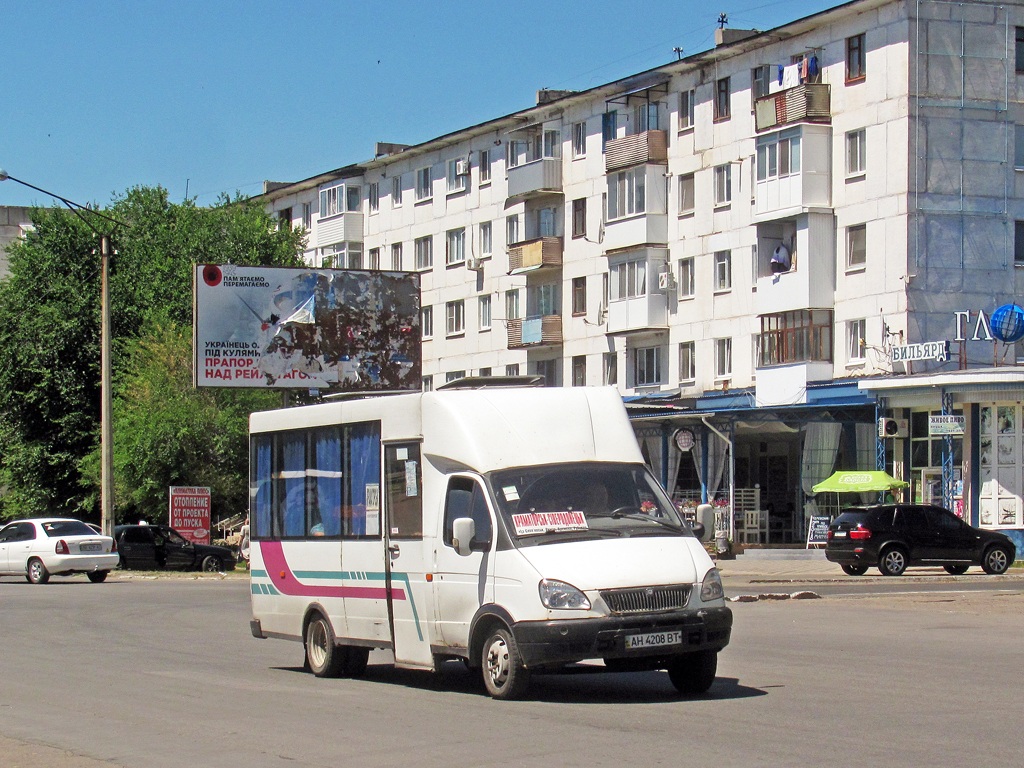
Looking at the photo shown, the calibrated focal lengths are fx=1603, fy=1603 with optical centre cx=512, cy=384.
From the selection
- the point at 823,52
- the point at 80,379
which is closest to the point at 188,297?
the point at 80,379

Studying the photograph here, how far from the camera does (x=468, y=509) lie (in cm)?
1309

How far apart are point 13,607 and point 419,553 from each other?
1653 cm

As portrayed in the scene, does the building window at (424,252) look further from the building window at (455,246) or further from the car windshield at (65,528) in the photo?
the car windshield at (65,528)

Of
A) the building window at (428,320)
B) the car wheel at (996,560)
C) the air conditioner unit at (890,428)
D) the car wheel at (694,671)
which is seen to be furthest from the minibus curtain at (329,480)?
the building window at (428,320)

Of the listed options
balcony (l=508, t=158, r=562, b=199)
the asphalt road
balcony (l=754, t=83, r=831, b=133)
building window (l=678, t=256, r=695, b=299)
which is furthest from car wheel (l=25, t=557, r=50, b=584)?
balcony (l=508, t=158, r=562, b=199)

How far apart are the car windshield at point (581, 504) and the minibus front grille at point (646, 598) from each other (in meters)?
0.61

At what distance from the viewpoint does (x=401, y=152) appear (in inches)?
2793

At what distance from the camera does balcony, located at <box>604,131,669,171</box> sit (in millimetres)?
55906

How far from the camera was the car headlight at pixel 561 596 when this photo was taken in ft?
39.1

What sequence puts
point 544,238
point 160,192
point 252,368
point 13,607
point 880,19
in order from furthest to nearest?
point 160,192
point 544,238
point 880,19
point 252,368
point 13,607

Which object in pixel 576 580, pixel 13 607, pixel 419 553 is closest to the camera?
pixel 576 580

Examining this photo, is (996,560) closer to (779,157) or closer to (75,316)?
(779,157)

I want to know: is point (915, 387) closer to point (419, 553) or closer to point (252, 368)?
point (252, 368)

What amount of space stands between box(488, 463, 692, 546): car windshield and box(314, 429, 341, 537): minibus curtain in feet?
8.15
